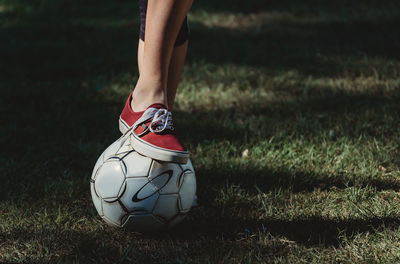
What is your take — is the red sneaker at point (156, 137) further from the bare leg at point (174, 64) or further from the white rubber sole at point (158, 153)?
the bare leg at point (174, 64)

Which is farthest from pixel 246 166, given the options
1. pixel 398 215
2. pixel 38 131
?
pixel 38 131

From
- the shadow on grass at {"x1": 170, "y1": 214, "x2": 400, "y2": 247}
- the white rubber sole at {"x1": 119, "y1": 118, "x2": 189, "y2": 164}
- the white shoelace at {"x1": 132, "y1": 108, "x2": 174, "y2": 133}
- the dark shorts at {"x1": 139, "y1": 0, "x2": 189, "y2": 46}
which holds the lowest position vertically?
the shadow on grass at {"x1": 170, "y1": 214, "x2": 400, "y2": 247}

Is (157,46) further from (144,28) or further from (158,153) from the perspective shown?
(158,153)

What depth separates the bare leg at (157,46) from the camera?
Result: 2.23 metres

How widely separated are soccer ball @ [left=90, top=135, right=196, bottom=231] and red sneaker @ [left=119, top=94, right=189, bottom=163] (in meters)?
0.07

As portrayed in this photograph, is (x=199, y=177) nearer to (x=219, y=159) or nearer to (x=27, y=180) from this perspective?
(x=219, y=159)

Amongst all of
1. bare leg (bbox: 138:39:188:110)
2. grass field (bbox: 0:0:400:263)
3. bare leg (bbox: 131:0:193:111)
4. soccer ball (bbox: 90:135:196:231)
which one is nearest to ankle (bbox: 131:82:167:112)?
bare leg (bbox: 131:0:193:111)

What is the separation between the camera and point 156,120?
2.19 m

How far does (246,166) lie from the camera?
3.02 metres

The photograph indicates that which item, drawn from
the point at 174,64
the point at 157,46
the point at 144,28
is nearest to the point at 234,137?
the point at 174,64

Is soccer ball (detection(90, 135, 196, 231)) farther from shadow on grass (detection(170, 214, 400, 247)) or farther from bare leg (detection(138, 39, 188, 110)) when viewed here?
bare leg (detection(138, 39, 188, 110))

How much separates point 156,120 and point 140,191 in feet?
1.04

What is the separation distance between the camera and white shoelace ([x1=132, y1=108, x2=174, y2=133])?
86.3 inches

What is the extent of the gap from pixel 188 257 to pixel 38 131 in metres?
1.96
